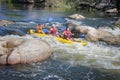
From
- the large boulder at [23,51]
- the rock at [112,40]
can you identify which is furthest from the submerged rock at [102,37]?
the large boulder at [23,51]

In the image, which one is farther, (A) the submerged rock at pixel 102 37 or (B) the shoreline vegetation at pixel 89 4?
(B) the shoreline vegetation at pixel 89 4

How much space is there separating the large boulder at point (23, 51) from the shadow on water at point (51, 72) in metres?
0.33

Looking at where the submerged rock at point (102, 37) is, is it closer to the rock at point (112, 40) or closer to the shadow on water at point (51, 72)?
the rock at point (112, 40)

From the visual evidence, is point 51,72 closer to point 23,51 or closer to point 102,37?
point 23,51

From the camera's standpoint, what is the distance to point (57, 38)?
1788 cm

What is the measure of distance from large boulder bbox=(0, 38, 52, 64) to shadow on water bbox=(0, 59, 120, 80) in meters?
0.33

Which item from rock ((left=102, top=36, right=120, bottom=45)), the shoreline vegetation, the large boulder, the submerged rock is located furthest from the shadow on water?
the shoreline vegetation

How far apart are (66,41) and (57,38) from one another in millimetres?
892

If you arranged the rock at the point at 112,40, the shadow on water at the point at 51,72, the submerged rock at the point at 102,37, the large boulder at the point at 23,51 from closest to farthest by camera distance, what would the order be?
the shadow on water at the point at 51,72
the large boulder at the point at 23,51
the rock at the point at 112,40
the submerged rock at the point at 102,37

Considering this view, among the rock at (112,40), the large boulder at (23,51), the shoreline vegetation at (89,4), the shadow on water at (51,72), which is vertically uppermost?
the large boulder at (23,51)

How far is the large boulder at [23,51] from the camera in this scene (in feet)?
39.0

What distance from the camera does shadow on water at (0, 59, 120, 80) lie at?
10.9 m

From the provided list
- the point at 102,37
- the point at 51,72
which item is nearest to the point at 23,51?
→ the point at 51,72

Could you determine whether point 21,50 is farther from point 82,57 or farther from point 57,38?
point 57,38
